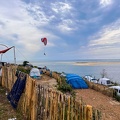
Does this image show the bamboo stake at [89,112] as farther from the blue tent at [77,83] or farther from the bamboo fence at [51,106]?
the blue tent at [77,83]

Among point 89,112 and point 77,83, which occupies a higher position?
point 89,112

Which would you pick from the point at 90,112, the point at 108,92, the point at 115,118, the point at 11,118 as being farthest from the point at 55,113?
the point at 108,92

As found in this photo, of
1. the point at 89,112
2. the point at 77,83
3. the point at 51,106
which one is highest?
the point at 89,112

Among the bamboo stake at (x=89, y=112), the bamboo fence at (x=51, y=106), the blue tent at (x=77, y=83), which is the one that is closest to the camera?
the bamboo stake at (x=89, y=112)

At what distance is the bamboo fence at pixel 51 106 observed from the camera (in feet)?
11.2

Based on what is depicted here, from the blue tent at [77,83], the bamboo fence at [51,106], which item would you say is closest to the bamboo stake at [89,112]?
the bamboo fence at [51,106]

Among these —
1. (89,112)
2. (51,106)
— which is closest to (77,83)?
(51,106)

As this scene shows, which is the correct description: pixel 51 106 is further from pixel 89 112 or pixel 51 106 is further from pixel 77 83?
pixel 77 83

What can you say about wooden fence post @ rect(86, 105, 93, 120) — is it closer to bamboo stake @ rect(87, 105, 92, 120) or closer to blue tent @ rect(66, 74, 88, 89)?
bamboo stake @ rect(87, 105, 92, 120)

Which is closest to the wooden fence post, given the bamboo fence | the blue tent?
the bamboo fence

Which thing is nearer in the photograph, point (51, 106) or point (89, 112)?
point (89, 112)

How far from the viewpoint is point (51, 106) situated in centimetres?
429

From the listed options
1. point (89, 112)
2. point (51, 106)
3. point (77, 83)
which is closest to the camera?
point (89, 112)

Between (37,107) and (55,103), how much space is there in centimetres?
104
